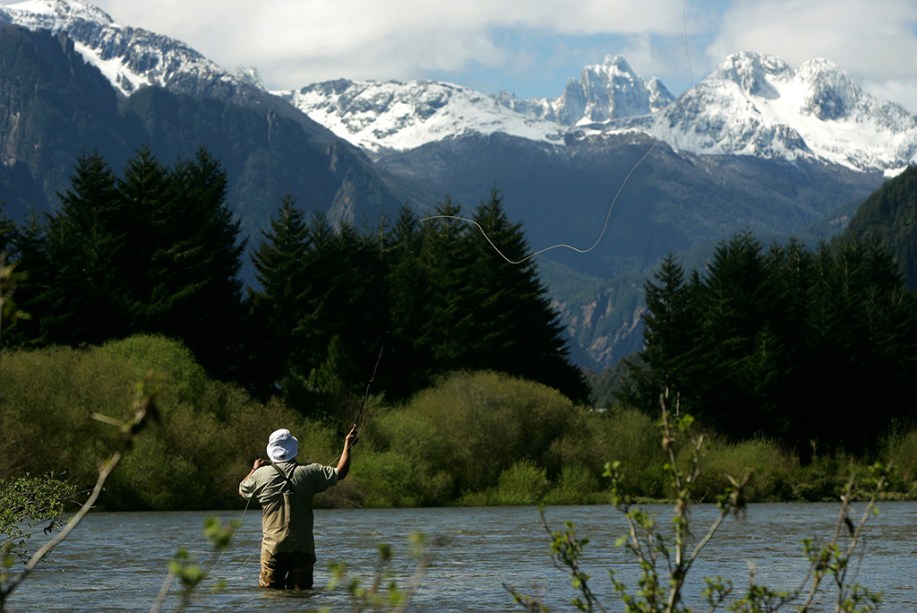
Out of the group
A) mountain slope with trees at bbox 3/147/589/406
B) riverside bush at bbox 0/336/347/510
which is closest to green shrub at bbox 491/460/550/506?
riverside bush at bbox 0/336/347/510

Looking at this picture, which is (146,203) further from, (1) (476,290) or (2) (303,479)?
(2) (303,479)

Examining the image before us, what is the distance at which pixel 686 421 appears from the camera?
791cm

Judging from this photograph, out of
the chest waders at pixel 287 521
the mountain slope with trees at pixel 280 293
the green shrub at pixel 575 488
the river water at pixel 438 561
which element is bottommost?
the green shrub at pixel 575 488

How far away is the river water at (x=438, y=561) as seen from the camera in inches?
700

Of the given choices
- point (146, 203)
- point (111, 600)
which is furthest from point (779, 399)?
point (111, 600)

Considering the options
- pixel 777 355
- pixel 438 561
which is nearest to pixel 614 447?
pixel 777 355

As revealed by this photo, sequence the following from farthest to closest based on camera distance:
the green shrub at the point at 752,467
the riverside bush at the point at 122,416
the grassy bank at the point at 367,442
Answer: the green shrub at the point at 752,467
the grassy bank at the point at 367,442
the riverside bush at the point at 122,416

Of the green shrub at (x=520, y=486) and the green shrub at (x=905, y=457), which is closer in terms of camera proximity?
the green shrub at (x=520, y=486)

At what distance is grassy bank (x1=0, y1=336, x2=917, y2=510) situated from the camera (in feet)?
139

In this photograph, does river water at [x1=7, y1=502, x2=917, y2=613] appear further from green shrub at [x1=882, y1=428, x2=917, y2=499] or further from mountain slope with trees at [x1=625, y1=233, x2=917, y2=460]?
mountain slope with trees at [x1=625, y1=233, x2=917, y2=460]

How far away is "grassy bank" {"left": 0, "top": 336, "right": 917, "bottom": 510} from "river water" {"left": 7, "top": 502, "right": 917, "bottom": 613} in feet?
10.0

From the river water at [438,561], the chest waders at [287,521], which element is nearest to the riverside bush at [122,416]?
the river water at [438,561]

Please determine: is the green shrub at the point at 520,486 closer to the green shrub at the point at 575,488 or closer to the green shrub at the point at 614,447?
the green shrub at the point at 575,488

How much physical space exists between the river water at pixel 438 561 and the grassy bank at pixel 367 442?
10.0 ft
